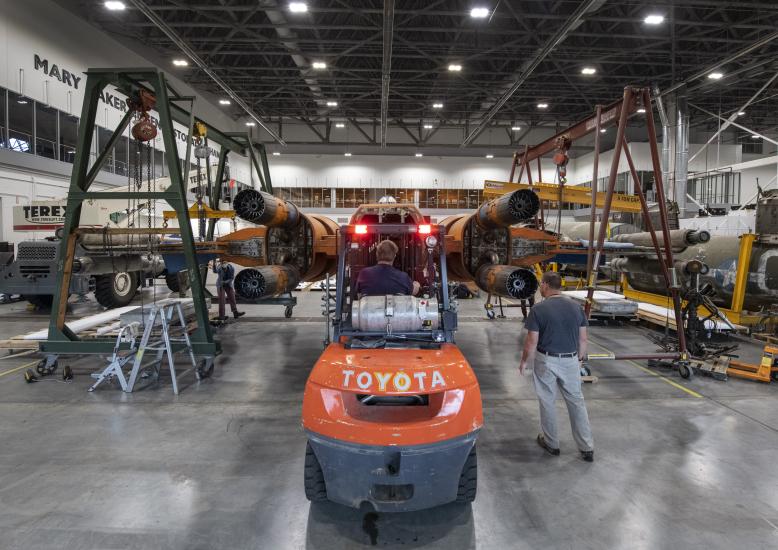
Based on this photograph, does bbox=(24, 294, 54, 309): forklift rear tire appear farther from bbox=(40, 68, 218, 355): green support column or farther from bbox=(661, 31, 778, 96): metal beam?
bbox=(661, 31, 778, 96): metal beam

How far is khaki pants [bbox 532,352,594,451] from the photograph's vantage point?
458 centimetres

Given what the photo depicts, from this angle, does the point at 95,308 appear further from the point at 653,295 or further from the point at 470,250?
the point at 653,295

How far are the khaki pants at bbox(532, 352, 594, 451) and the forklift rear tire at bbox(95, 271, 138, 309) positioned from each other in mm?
12937

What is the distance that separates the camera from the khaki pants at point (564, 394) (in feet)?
15.0

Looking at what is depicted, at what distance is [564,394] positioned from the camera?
183 inches

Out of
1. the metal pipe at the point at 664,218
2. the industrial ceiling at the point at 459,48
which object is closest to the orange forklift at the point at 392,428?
the metal pipe at the point at 664,218

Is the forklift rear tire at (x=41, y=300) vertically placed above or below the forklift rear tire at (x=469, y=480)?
above

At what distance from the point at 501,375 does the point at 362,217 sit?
367 cm

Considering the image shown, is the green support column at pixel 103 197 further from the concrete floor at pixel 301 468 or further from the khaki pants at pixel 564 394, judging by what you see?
the khaki pants at pixel 564 394

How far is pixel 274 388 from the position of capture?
22.4 feet

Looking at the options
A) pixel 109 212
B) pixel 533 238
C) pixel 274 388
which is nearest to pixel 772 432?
pixel 533 238

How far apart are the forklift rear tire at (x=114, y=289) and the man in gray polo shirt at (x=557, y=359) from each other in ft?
42.2

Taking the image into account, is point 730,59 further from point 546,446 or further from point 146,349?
point 146,349

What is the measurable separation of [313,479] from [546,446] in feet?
8.86
